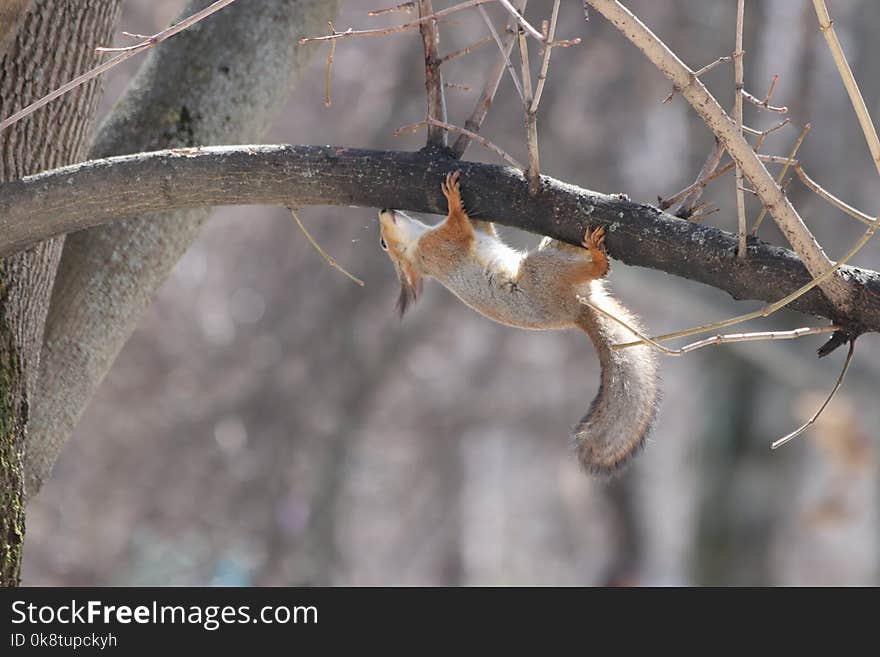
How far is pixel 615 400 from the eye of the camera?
3873mm

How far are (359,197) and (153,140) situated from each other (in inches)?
54.4

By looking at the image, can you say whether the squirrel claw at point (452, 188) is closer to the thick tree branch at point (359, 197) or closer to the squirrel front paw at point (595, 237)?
the thick tree branch at point (359, 197)

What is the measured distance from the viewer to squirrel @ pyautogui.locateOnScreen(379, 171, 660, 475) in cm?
Result: 380

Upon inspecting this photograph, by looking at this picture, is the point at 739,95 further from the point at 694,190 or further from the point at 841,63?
the point at 694,190

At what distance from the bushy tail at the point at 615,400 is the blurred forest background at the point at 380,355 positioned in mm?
6462

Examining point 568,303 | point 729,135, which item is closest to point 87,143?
point 568,303

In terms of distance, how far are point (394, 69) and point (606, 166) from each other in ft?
10.1

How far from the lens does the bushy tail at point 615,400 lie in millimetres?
3785

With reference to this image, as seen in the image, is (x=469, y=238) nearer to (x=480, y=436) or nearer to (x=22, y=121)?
(x=22, y=121)

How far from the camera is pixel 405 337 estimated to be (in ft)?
44.8

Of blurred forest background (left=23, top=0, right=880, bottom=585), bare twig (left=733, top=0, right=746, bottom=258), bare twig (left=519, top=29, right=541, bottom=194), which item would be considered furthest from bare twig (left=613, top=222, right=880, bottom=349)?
blurred forest background (left=23, top=0, right=880, bottom=585)

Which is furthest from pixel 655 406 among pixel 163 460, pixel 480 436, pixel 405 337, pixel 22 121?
pixel 480 436

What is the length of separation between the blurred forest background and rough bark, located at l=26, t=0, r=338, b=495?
5848mm

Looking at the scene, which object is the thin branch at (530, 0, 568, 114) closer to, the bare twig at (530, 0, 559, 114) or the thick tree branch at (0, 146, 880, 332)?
the bare twig at (530, 0, 559, 114)
